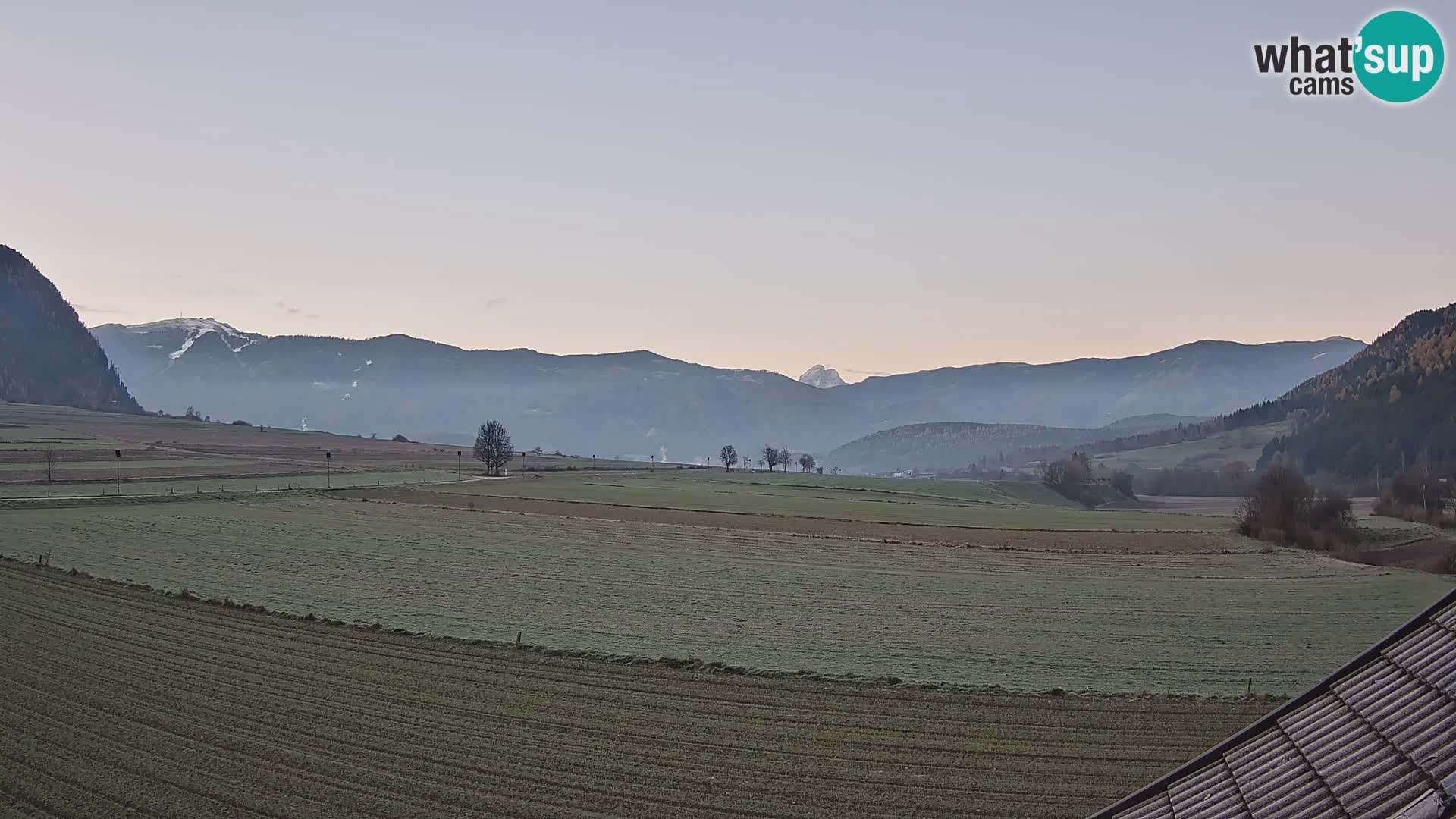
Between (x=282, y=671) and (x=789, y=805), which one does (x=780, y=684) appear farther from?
(x=282, y=671)

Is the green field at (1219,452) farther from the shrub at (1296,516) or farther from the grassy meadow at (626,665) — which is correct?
the grassy meadow at (626,665)

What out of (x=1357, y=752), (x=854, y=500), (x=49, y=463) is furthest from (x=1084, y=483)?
(x=1357, y=752)

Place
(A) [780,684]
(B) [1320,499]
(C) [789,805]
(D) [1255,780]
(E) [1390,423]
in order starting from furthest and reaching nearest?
(E) [1390,423]
(B) [1320,499]
(A) [780,684]
(C) [789,805]
(D) [1255,780]

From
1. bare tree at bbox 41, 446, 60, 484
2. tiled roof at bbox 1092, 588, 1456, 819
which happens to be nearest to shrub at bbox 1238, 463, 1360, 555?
tiled roof at bbox 1092, 588, 1456, 819

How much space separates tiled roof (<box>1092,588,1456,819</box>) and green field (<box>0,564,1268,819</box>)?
6992mm

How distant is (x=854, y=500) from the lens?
105 m

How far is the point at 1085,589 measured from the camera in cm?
4022

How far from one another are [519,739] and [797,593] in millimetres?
20896

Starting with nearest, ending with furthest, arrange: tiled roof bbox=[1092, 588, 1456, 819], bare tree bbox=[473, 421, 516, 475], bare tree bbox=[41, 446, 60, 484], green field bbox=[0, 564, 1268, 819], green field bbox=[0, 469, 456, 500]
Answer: tiled roof bbox=[1092, 588, 1456, 819]
green field bbox=[0, 564, 1268, 819]
green field bbox=[0, 469, 456, 500]
bare tree bbox=[41, 446, 60, 484]
bare tree bbox=[473, 421, 516, 475]

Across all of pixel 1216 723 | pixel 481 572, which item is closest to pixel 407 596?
pixel 481 572

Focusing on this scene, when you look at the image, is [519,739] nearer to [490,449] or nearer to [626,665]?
[626,665]

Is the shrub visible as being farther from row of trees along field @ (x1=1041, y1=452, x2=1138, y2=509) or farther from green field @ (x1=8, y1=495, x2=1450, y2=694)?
row of trees along field @ (x1=1041, y1=452, x2=1138, y2=509)

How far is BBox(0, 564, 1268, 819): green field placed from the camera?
49.0 feet

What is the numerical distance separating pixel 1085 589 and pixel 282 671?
30802mm
